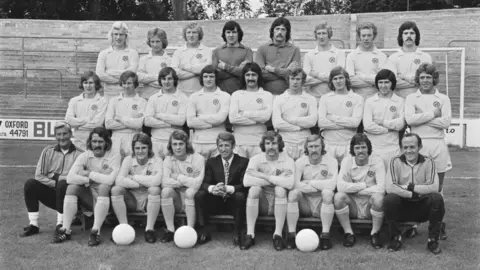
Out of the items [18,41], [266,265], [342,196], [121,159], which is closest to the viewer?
[266,265]

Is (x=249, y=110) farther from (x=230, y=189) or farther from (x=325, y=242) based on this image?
(x=325, y=242)

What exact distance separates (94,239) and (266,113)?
7.22 ft

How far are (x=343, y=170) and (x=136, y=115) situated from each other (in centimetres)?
241

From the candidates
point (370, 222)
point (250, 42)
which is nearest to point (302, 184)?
point (370, 222)

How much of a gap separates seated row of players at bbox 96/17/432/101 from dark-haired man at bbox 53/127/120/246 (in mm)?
1182

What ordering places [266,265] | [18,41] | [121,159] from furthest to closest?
[18,41] → [121,159] → [266,265]

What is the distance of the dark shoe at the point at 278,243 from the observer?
558 cm

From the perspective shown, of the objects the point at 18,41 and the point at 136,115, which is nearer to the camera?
the point at 136,115

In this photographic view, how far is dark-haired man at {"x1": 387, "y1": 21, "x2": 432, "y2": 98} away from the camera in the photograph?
6.59 meters

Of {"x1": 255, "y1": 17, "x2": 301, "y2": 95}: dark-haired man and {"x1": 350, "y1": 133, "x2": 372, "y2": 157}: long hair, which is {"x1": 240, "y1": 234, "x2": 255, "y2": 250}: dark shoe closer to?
{"x1": 350, "y1": 133, "x2": 372, "y2": 157}: long hair

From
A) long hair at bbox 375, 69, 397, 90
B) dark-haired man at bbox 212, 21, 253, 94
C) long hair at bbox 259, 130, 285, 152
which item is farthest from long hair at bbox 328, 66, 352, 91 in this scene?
dark-haired man at bbox 212, 21, 253, 94

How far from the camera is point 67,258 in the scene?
5.36 m

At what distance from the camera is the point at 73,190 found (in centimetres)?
596

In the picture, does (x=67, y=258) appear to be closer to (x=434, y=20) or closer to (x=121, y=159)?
(x=121, y=159)
